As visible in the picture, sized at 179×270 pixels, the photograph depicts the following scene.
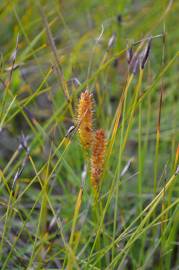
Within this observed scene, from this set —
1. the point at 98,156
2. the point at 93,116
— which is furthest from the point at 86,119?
the point at 93,116

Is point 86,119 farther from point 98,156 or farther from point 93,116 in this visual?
point 93,116

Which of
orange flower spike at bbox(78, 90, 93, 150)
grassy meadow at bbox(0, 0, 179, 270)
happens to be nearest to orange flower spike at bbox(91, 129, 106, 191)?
orange flower spike at bbox(78, 90, 93, 150)

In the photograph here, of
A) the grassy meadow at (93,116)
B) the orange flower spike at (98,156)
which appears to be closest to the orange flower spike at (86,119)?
the orange flower spike at (98,156)

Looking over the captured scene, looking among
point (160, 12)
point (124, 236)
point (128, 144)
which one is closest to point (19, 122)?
point (128, 144)

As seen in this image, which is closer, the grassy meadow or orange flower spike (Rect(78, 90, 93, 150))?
orange flower spike (Rect(78, 90, 93, 150))

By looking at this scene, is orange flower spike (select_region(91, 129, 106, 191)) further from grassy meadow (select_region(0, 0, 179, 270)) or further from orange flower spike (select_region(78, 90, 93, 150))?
grassy meadow (select_region(0, 0, 179, 270))

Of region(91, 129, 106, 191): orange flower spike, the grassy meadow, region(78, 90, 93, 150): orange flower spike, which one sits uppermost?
region(78, 90, 93, 150): orange flower spike
